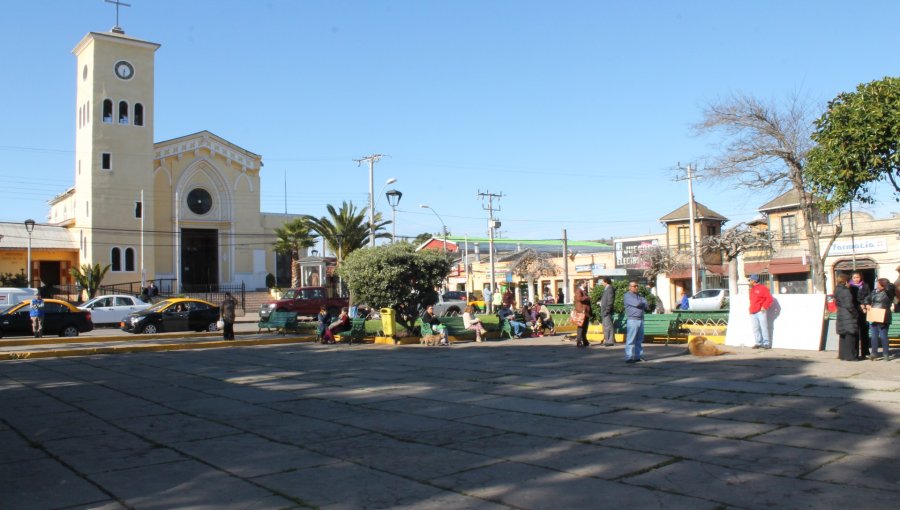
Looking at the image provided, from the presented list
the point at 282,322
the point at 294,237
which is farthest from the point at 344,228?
the point at 282,322

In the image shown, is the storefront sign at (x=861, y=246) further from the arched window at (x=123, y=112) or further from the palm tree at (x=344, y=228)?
the arched window at (x=123, y=112)

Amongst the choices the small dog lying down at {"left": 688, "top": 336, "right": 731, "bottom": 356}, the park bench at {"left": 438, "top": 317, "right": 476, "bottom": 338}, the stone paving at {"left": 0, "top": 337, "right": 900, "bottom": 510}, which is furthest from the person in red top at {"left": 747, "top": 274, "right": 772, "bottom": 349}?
the park bench at {"left": 438, "top": 317, "right": 476, "bottom": 338}

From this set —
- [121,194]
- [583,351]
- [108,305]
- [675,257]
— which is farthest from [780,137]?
[121,194]

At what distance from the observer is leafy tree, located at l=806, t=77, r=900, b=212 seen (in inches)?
542

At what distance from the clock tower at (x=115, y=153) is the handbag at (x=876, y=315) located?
1816 inches

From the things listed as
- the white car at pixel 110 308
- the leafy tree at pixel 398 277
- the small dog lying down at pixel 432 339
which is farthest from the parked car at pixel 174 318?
the small dog lying down at pixel 432 339

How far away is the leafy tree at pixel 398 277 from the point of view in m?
20.9

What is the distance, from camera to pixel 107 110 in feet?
162

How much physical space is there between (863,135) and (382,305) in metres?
12.6

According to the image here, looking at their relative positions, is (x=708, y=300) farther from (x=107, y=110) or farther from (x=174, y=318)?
(x=107, y=110)

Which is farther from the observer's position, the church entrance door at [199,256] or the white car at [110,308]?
the church entrance door at [199,256]

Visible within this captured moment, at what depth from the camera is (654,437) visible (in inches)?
276

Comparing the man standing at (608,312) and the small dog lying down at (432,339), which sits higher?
the man standing at (608,312)

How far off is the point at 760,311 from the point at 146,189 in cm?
4473
